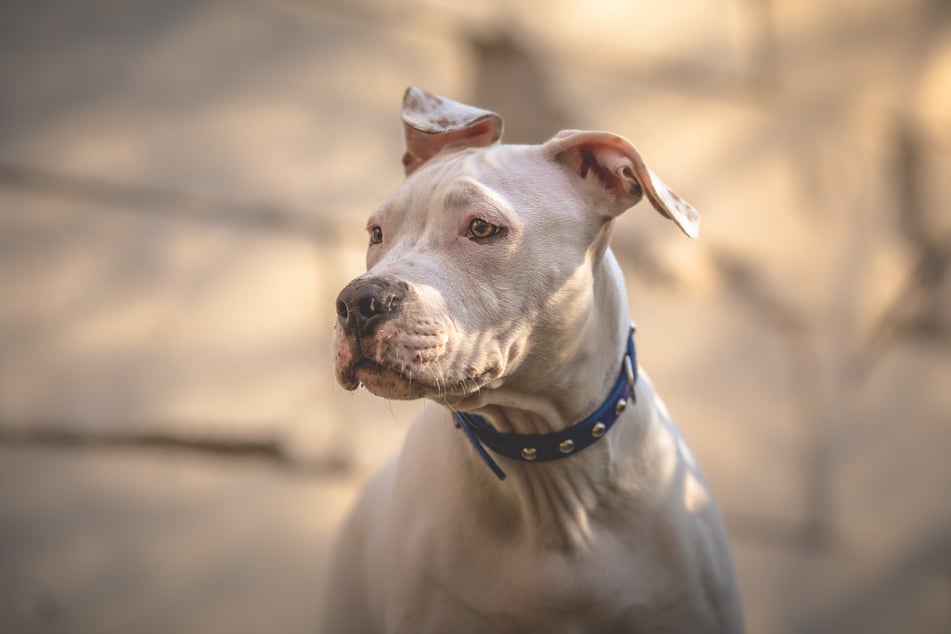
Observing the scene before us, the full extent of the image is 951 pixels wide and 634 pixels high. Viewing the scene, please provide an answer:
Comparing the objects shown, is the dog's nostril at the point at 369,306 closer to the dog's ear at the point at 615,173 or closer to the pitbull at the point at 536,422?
the pitbull at the point at 536,422

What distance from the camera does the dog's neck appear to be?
1.51 meters

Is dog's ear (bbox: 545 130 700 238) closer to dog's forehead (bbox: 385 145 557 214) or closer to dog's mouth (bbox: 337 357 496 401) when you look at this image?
dog's forehead (bbox: 385 145 557 214)

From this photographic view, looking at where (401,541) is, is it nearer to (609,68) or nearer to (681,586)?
(681,586)

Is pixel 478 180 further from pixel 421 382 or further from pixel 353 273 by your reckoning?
pixel 353 273

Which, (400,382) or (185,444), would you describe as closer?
(400,382)

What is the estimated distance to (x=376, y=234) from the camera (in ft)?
5.02

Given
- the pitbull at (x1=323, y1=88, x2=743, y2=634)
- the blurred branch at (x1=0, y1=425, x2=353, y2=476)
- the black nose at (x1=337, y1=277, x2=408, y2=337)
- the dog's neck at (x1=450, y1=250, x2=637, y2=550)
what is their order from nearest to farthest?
the black nose at (x1=337, y1=277, x2=408, y2=337), the pitbull at (x1=323, y1=88, x2=743, y2=634), the dog's neck at (x1=450, y1=250, x2=637, y2=550), the blurred branch at (x1=0, y1=425, x2=353, y2=476)

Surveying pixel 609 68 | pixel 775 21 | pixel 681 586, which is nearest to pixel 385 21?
pixel 609 68

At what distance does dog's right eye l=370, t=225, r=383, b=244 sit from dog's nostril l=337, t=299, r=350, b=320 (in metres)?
0.23

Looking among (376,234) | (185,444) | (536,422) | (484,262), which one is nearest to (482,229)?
(484,262)

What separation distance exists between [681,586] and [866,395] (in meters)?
2.76

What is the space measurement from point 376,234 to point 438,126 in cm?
20

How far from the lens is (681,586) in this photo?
1.52 metres

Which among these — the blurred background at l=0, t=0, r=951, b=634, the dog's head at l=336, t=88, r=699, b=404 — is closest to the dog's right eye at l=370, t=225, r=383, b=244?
the dog's head at l=336, t=88, r=699, b=404
